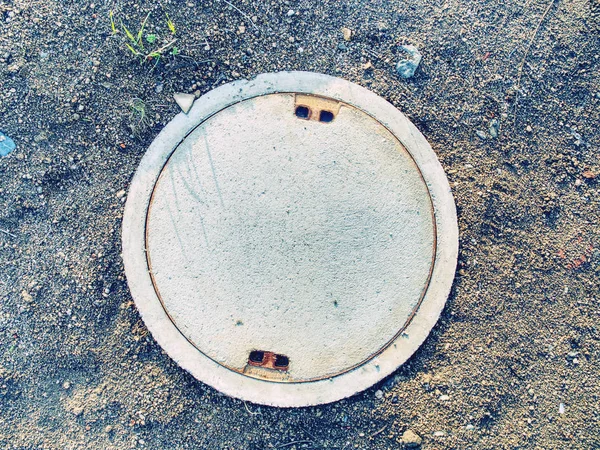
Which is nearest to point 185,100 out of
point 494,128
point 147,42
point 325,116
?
point 147,42

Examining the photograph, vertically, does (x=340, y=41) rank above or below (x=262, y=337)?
above

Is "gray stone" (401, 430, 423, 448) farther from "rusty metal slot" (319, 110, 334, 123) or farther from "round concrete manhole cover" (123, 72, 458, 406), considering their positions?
"rusty metal slot" (319, 110, 334, 123)

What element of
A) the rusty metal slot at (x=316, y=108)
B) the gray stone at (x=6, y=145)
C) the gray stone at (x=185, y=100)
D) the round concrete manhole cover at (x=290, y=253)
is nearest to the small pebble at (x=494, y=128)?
the round concrete manhole cover at (x=290, y=253)

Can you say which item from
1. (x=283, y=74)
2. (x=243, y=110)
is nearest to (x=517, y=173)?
(x=283, y=74)

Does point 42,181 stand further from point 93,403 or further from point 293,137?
point 293,137

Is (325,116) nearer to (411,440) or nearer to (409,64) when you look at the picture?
(409,64)

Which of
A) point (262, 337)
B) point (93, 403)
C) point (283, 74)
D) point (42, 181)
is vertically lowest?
point (93, 403)

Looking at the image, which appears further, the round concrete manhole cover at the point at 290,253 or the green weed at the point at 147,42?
the green weed at the point at 147,42

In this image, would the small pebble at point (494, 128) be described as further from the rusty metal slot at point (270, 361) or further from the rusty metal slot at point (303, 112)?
the rusty metal slot at point (270, 361)
